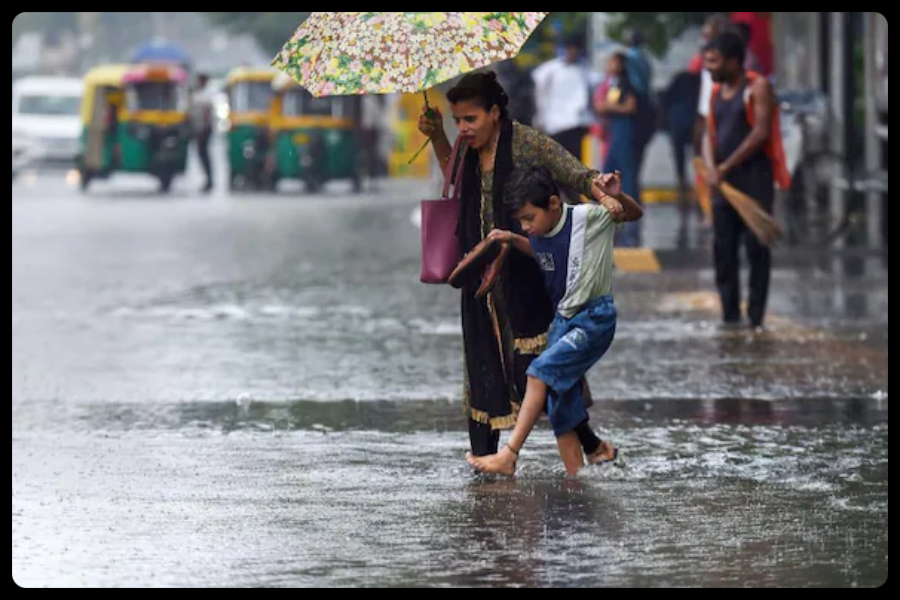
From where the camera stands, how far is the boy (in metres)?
8.02

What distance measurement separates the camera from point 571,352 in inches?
318

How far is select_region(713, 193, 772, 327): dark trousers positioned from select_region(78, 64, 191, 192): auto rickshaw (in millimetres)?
22344

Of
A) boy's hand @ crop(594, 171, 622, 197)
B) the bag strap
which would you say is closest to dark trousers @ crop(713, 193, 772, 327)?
the bag strap

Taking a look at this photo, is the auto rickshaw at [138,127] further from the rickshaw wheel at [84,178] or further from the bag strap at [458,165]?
the bag strap at [458,165]

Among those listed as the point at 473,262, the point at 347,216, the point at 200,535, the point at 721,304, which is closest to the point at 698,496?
the point at 473,262

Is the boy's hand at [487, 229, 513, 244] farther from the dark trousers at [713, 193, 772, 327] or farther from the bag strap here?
the dark trousers at [713, 193, 772, 327]

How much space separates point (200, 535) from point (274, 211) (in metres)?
20.9

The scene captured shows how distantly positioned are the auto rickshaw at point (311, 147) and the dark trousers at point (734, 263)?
69.3 feet

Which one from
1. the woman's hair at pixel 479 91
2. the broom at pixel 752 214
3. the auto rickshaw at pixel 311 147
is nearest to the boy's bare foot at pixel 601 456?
the woman's hair at pixel 479 91

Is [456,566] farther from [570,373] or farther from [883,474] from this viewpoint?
[883,474]

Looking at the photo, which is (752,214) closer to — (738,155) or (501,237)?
(738,155)

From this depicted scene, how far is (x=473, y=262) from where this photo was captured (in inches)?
320

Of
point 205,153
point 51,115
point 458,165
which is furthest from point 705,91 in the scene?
point 51,115

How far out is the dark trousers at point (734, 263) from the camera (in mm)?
13227
